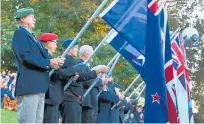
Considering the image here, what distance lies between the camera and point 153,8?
606 cm

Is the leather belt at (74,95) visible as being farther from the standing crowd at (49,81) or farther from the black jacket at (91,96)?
the black jacket at (91,96)

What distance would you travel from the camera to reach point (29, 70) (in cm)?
698

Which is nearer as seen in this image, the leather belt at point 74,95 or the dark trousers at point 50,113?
the dark trousers at point 50,113

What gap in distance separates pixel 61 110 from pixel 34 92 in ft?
6.17

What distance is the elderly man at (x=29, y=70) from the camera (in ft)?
22.5

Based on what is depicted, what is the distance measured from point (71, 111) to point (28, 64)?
74.0 inches

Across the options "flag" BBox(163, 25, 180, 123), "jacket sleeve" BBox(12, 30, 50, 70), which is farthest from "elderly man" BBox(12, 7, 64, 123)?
"flag" BBox(163, 25, 180, 123)

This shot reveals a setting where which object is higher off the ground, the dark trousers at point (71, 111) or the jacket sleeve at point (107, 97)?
the jacket sleeve at point (107, 97)

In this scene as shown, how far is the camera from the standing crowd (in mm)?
6883

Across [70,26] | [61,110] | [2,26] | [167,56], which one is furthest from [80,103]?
[70,26]

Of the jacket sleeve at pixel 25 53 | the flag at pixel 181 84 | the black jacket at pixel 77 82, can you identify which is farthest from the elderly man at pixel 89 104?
the jacket sleeve at pixel 25 53

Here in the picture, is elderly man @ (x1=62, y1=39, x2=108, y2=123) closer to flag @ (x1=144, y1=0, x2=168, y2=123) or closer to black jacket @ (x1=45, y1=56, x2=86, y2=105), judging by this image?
black jacket @ (x1=45, y1=56, x2=86, y2=105)

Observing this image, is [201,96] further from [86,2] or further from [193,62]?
[86,2]

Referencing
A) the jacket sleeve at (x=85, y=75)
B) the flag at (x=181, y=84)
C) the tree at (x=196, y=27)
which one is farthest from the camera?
the tree at (x=196, y=27)
